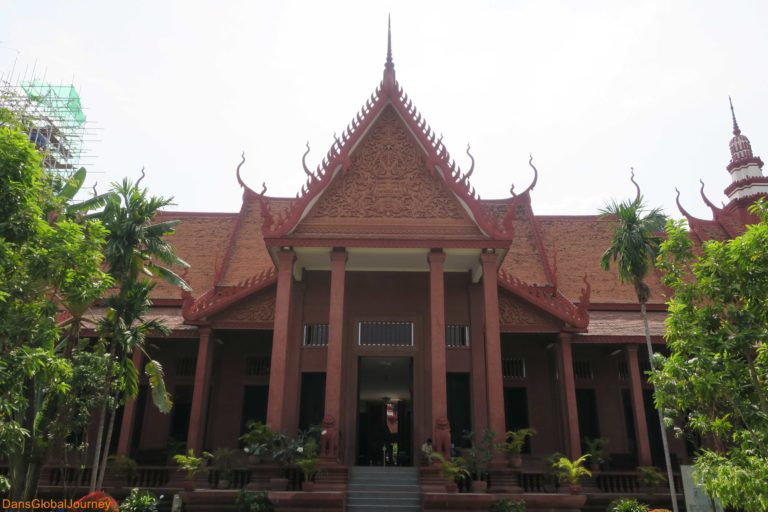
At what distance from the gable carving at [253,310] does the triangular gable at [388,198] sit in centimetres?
241

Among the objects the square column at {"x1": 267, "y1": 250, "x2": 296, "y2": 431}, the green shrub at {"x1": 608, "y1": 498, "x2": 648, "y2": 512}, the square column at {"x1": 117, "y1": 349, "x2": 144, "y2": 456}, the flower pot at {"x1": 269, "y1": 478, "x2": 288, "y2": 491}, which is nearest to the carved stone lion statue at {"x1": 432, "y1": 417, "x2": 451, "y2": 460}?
the flower pot at {"x1": 269, "y1": 478, "x2": 288, "y2": 491}

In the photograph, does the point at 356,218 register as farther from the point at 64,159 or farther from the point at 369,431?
the point at 64,159

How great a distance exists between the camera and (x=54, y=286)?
878 cm

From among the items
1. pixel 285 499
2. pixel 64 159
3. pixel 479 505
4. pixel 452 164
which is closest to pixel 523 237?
pixel 452 164

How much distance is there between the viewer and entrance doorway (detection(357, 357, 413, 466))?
15784 mm

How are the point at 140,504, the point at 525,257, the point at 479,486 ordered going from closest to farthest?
the point at 140,504, the point at 479,486, the point at 525,257

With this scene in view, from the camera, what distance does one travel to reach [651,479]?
13117 mm

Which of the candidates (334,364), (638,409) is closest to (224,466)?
(334,364)

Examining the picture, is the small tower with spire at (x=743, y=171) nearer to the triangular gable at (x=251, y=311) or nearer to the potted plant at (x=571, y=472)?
the potted plant at (x=571, y=472)

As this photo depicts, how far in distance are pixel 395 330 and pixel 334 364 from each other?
2.82 m

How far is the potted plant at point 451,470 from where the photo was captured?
35.2ft

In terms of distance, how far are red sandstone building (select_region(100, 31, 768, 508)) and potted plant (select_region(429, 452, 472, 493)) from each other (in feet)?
1.99

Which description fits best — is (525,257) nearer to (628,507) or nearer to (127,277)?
(628,507)

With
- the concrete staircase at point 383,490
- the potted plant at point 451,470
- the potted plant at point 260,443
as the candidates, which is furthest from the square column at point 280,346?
the potted plant at point 451,470
